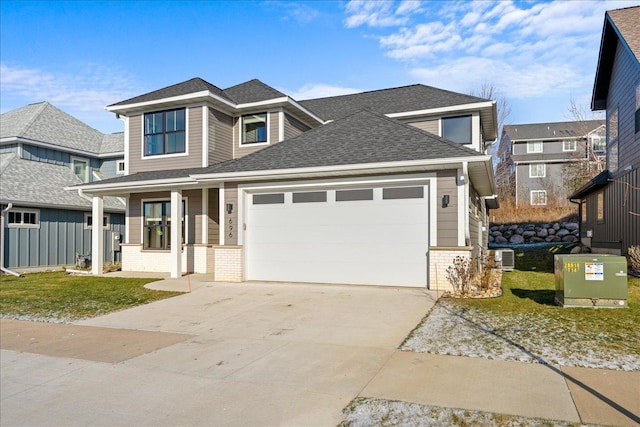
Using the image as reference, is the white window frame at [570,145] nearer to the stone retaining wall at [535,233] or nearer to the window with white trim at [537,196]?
the window with white trim at [537,196]

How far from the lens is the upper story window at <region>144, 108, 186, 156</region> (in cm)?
1600

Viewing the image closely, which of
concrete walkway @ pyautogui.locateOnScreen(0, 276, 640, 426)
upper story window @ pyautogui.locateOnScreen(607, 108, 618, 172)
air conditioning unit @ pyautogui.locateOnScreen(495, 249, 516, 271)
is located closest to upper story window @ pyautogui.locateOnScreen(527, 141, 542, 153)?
upper story window @ pyautogui.locateOnScreen(607, 108, 618, 172)

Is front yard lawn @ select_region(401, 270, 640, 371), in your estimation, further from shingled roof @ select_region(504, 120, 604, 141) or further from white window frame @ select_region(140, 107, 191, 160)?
shingled roof @ select_region(504, 120, 604, 141)

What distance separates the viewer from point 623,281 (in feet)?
26.7

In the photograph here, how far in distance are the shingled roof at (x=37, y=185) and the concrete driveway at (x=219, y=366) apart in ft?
36.1

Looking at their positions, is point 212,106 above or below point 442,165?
above

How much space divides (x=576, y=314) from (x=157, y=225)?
531 inches

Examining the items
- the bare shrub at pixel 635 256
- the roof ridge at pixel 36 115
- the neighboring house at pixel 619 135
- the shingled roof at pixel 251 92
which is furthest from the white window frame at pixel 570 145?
the roof ridge at pixel 36 115

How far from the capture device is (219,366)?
5926 millimetres

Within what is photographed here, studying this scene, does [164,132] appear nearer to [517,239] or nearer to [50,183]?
[50,183]

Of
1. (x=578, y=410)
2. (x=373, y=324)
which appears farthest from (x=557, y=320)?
(x=578, y=410)

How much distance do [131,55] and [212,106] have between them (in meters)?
3.46

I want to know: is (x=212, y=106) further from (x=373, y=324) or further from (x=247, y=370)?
(x=247, y=370)

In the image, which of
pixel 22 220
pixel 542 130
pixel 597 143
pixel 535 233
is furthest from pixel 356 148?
pixel 542 130
